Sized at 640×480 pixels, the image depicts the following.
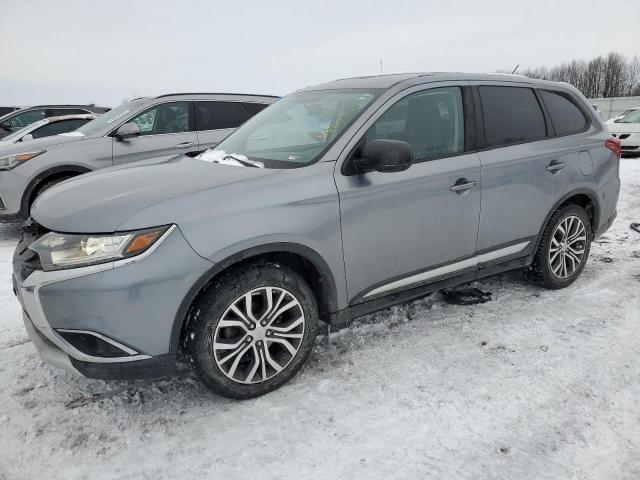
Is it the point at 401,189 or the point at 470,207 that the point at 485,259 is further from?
the point at 401,189

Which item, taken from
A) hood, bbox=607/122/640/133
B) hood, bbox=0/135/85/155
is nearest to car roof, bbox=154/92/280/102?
hood, bbox=0/135/85/155

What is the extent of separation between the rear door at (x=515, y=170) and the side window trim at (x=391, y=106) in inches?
4.9

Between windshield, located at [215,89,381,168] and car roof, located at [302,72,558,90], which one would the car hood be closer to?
windshield, located at [215,89,381,168]

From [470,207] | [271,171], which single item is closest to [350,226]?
[271,171]

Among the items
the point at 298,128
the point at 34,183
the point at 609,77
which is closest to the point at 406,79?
the point at 298,128

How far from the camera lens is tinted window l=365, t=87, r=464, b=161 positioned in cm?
298

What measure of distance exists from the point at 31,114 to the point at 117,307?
40.0 ft

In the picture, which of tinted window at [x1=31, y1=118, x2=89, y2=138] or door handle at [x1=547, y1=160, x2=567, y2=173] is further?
tinted window at [x1=31, y1=118, x2=89, y2=138]

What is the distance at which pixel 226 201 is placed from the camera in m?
2.41

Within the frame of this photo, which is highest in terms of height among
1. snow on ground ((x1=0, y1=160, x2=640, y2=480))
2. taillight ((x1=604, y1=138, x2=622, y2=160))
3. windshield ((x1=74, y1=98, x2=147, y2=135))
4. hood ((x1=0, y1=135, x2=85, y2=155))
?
windshield ((x1=74, y1=98, x2=147, y2=135))

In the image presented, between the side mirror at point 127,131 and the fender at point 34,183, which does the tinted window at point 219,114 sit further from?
the fender at point 34,183

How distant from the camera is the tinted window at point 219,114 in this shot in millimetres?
6720

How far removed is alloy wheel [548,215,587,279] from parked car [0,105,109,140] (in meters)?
11.8

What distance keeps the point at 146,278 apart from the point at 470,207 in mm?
2141
